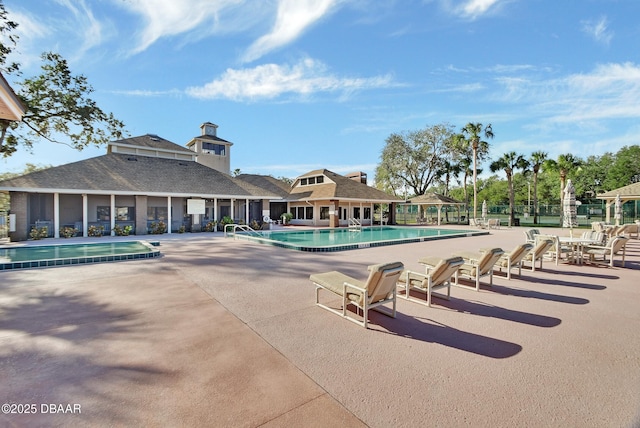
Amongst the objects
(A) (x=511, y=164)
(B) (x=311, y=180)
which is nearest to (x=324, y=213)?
(B) (x=311, y=180)

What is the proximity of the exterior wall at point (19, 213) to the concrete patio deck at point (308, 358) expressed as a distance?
13.2 metres

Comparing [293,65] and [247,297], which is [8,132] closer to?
[293,65]

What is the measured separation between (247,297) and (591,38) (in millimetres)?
18641

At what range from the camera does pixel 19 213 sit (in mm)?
14961

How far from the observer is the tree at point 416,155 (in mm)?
35875

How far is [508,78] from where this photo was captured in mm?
16797

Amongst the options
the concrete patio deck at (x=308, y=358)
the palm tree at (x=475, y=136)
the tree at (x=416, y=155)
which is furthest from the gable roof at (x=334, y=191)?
the concrete patio deck at (x=308, y=358)

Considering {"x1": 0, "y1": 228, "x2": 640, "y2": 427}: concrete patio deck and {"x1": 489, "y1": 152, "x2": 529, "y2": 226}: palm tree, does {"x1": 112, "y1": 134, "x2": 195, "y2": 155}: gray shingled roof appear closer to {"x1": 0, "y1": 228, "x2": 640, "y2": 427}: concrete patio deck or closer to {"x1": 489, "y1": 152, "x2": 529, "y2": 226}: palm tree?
{"x1": 0, "y1": 228, "x2": 640, "y2": 427}: concrete patio deck

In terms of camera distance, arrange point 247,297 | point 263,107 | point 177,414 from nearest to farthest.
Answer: point 177,414 → point 247,297 → point 263,107

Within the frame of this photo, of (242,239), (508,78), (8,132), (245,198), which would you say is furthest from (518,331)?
(8,132)

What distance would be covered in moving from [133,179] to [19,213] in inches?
226

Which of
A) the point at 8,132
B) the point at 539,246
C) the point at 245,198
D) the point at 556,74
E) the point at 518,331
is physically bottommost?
the point at 518,331

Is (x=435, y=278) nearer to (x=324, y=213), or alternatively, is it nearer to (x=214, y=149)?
(x=324, y=213)

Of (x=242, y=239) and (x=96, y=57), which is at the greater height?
(x=96, y=57)
